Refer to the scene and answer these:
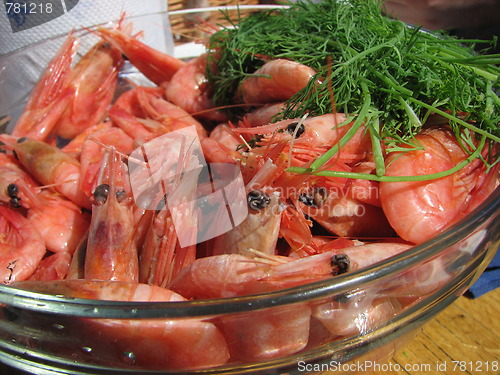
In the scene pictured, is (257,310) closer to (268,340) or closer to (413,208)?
(268,340)

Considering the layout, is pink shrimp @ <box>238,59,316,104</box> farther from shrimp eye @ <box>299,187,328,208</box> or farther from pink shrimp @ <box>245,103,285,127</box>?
shrimp eye @ <box>299,187,328,208</box>

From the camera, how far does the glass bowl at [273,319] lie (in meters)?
0.55

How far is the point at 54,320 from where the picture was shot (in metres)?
0.59

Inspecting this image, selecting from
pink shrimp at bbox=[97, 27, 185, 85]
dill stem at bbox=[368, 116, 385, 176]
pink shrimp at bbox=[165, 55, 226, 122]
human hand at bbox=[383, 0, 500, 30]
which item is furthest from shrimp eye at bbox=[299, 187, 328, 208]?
human hand at bbox=[383, 0, 500, 30]

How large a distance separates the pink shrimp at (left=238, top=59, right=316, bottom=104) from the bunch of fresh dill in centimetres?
4

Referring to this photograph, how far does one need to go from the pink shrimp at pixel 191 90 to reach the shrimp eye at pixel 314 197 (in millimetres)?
647

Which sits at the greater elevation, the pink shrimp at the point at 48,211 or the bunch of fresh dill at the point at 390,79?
the bunch of fresh dill at the point at 390,79

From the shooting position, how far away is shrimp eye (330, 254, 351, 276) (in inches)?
28.5

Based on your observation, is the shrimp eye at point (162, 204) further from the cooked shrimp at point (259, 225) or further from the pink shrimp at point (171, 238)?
the cooked shrimp at point (259, 225)

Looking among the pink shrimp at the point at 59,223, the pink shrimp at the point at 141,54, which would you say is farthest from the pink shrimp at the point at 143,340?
the pink shrimp at the point at 141,54

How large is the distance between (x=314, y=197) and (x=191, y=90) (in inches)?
30.0

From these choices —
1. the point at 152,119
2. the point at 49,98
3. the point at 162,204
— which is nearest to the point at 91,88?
the point at 49,98

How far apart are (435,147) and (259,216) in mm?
381

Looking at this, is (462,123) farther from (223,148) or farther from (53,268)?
(53,268)
